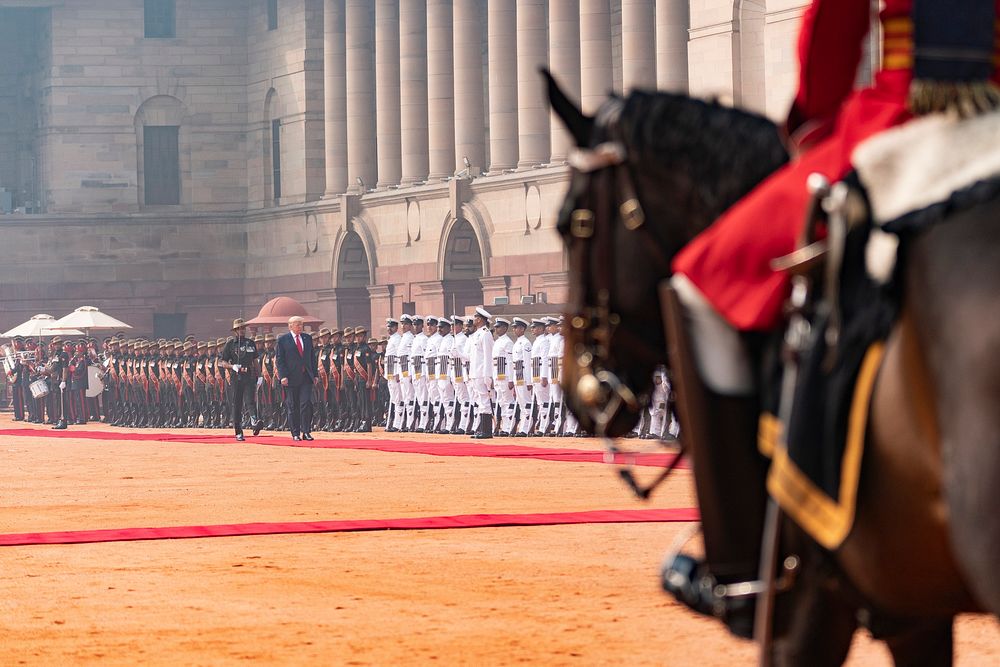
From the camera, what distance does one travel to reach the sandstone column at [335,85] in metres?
63.9

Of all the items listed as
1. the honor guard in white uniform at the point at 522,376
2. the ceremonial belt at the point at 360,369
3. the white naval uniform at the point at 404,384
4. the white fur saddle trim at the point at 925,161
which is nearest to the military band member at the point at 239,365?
the ceremonial belt at the point at 360,369

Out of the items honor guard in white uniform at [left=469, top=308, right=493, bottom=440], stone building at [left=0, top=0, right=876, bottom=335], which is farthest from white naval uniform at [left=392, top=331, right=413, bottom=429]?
stone building at [left=0, top=0, right=876, bottom=335]

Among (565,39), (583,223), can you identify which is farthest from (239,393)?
(583,223)

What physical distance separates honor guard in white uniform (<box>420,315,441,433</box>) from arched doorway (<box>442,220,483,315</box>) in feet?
61.5

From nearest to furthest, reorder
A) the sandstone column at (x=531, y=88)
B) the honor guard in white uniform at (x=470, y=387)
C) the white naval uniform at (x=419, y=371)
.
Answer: the honor guard in white uniform at (x=470, y=387), the white naval uniform at (x=419, y=371), the sandstone column at (x=531, y=88)

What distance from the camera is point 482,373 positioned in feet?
108

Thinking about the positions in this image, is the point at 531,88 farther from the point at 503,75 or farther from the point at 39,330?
the point at 39,330

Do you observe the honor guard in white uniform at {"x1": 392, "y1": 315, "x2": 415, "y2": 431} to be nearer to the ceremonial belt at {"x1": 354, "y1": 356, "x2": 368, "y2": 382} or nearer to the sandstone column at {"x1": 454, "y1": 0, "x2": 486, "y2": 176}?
the ceremonial belt at {"x1": 354, "y1": 356, "x2": 368, "y2": 382}

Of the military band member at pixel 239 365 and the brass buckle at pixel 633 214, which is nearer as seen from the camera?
the brass buckle at pixel 633 214

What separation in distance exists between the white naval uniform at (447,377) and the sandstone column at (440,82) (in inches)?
917

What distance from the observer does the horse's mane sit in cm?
438

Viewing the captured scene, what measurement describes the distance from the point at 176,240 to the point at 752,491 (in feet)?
216

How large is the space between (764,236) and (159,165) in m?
67.2

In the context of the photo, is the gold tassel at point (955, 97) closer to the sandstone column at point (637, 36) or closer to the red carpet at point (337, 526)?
the red carpet at point (337, 526)
